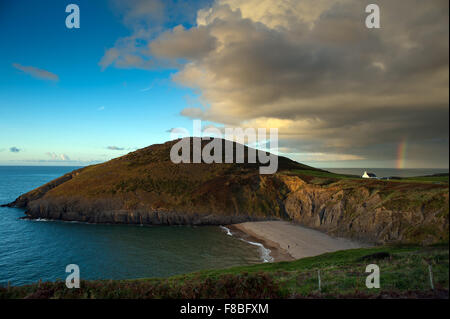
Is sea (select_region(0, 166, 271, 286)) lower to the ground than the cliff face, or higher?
lower

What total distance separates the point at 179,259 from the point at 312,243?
28.0 metres

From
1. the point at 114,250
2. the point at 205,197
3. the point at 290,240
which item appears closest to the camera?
the point at 114,250

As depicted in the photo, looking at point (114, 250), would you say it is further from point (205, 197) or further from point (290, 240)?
point (290, 240)

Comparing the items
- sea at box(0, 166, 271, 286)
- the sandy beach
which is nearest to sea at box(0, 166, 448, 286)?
sea at box(0, 166, 271, 286)

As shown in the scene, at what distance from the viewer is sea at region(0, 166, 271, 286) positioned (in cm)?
3528

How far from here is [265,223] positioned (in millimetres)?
65188

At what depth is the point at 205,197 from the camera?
251ft

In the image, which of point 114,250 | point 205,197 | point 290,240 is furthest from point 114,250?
point 290,240

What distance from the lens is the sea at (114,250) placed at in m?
35.3

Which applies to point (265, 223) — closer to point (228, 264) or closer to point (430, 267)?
point (228, 264)

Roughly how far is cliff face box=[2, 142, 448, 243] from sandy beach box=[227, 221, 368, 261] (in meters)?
2.76

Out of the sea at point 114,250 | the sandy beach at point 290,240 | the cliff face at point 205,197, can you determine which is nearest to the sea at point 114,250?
the sea at point 114,250

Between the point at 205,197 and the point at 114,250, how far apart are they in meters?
34.7

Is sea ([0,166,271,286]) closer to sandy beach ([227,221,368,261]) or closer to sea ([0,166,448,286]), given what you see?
sea ([0,166,448,286])
